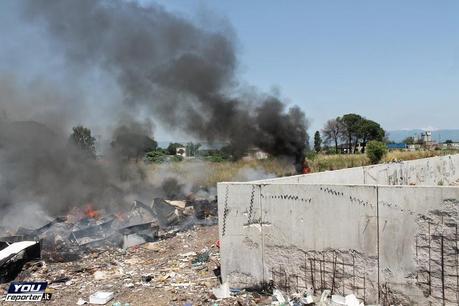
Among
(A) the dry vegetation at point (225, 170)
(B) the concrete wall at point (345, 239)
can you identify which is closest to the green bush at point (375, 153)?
(A) the dry vegetation at point (225, 170)

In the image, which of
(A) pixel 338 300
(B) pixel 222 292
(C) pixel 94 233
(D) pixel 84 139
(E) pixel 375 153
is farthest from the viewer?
(E) pixel 375 153

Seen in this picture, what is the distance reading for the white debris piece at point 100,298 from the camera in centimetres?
549

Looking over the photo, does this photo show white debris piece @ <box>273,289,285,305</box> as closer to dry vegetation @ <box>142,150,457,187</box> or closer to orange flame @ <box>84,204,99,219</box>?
orange flame @ <box>84,204,99,219</box>

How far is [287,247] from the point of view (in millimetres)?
5168

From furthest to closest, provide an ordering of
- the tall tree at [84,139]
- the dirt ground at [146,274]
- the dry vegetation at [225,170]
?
the dry vegetation at [225,170] → the tall tree at [84,139] → the dirt ground at [146,274]

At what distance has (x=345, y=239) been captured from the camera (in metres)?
4.73

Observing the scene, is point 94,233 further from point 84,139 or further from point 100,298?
point 84,139

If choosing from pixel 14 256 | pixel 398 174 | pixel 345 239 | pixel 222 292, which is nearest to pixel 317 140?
pixel 398 174

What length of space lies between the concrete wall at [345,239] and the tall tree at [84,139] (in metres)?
13.8

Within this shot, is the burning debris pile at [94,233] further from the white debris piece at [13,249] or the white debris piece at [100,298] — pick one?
the white debris piece at [100,298]

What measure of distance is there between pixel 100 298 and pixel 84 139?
14825 mm

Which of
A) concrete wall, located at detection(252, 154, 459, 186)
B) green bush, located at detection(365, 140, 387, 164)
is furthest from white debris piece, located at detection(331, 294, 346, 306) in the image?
green bush, located at detection(365, 140, 387, 164)

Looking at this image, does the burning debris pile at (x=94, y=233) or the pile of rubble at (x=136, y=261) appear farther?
the burning debris pile at (x=94, y=233)

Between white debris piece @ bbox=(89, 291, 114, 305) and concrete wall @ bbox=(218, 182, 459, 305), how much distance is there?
4.85 ft
